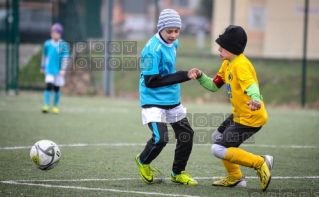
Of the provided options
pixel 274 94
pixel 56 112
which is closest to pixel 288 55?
pixel 274 94

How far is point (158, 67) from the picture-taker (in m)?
6.30

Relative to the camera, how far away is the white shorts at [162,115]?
6.32 metres

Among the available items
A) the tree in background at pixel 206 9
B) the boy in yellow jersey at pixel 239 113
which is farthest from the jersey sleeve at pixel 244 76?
the tree in background at pixel 206 9

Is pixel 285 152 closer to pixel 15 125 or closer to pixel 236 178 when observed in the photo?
pixel 236 178

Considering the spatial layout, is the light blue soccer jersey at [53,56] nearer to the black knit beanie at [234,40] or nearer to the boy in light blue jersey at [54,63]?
the boy in light blue jersey at [54,63]

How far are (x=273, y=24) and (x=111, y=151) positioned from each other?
506 inches

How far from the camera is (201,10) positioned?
2777 cm

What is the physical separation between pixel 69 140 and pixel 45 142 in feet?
9.36

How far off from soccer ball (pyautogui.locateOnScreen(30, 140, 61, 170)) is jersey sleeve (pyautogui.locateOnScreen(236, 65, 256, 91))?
217 centimetres

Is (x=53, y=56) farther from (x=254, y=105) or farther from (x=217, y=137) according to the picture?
(x=254, y=105)

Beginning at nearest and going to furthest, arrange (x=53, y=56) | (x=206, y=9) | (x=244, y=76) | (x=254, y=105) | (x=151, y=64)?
(x=254, y=105), (x=244, y=76), (x=151, y=64), (x=53, y=56), (x=206, y=9)

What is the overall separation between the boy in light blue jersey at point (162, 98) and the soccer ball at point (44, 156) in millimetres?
924

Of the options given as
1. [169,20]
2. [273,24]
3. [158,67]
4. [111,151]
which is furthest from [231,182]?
[273,24]

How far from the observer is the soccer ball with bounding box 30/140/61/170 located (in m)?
6.43
